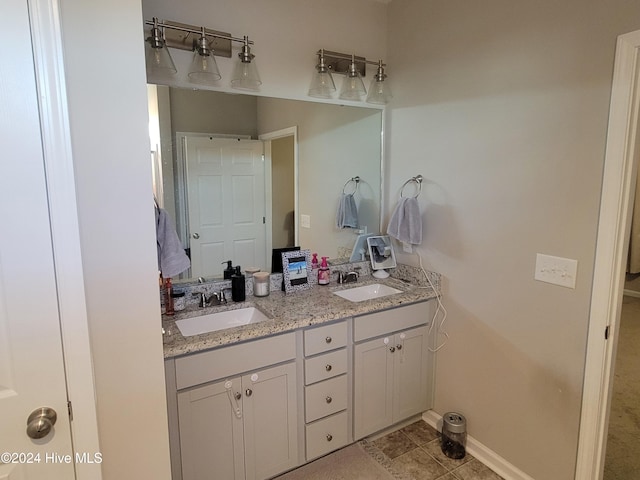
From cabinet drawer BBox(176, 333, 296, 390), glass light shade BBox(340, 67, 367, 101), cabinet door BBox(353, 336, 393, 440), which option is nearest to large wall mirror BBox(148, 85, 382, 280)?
glass light shade BBox(340, 67, 367, 101)

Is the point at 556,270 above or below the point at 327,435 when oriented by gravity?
above

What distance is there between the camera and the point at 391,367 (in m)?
2.19

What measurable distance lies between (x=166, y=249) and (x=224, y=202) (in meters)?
0.54

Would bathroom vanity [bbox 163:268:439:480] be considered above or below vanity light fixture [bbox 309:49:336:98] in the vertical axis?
below

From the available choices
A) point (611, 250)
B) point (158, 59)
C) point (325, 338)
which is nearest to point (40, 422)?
point (325, 338)

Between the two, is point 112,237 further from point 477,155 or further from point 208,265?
point 477,155

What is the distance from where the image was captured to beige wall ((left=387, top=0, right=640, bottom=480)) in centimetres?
163

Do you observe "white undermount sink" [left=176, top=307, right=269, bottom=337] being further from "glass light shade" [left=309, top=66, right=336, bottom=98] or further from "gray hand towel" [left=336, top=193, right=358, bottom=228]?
"glass light shade" [left=309, top=66, right=336, bottom=98]

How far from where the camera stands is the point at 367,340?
2.07 meters

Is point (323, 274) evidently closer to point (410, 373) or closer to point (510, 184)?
point (410, 373)

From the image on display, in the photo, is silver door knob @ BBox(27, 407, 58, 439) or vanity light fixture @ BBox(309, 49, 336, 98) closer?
silver door knob @ BBox(27, 407, 58, 439)

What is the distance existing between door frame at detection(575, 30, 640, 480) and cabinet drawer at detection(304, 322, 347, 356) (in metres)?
1.10

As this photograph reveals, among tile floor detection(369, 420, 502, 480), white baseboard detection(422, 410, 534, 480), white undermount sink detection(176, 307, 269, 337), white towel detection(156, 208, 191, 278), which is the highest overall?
white towel detection(156, 208, 191, 278)

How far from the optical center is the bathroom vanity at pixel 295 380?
5.26ft
